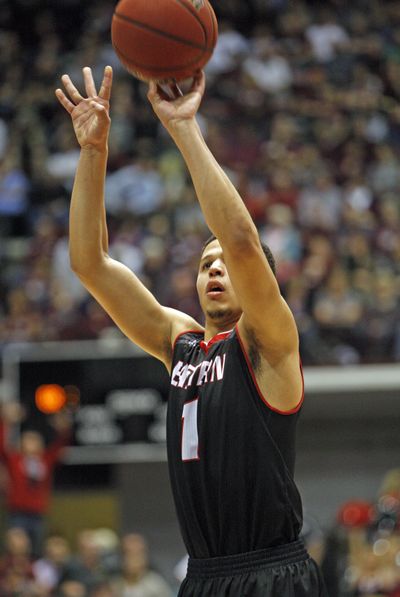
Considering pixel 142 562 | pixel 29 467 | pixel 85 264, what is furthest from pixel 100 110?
pixel 29 467

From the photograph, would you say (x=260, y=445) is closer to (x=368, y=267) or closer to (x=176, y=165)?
(x=368, y=267)

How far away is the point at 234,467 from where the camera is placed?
397cm

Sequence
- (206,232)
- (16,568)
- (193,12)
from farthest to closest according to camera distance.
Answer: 1. (206,232)
2. (16,568)
3. (193,12)

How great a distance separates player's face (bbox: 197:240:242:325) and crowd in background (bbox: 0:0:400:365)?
7.76 metres

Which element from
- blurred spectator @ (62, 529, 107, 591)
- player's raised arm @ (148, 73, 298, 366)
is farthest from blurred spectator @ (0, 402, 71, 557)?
player's raised arm @ (148, 73, 298, 366)

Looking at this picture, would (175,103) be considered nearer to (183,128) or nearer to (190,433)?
(183,128)

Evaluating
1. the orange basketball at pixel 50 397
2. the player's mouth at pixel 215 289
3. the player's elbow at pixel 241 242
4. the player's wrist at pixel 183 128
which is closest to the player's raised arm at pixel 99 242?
the player's mouth at pixel 215 289

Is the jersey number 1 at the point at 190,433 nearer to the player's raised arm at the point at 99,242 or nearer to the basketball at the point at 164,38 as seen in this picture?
the player's raised arm at the point at 99,242

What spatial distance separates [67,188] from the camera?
1566 cm

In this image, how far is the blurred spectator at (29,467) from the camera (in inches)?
462

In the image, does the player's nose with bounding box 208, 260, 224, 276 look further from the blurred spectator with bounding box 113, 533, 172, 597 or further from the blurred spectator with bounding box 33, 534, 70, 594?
the blurred spectator with bounding box 33, 534, 70, 594

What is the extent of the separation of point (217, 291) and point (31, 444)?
7805mm

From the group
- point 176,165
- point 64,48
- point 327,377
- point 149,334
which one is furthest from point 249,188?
point 149,334

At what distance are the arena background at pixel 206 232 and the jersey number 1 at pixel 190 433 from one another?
240 inches
